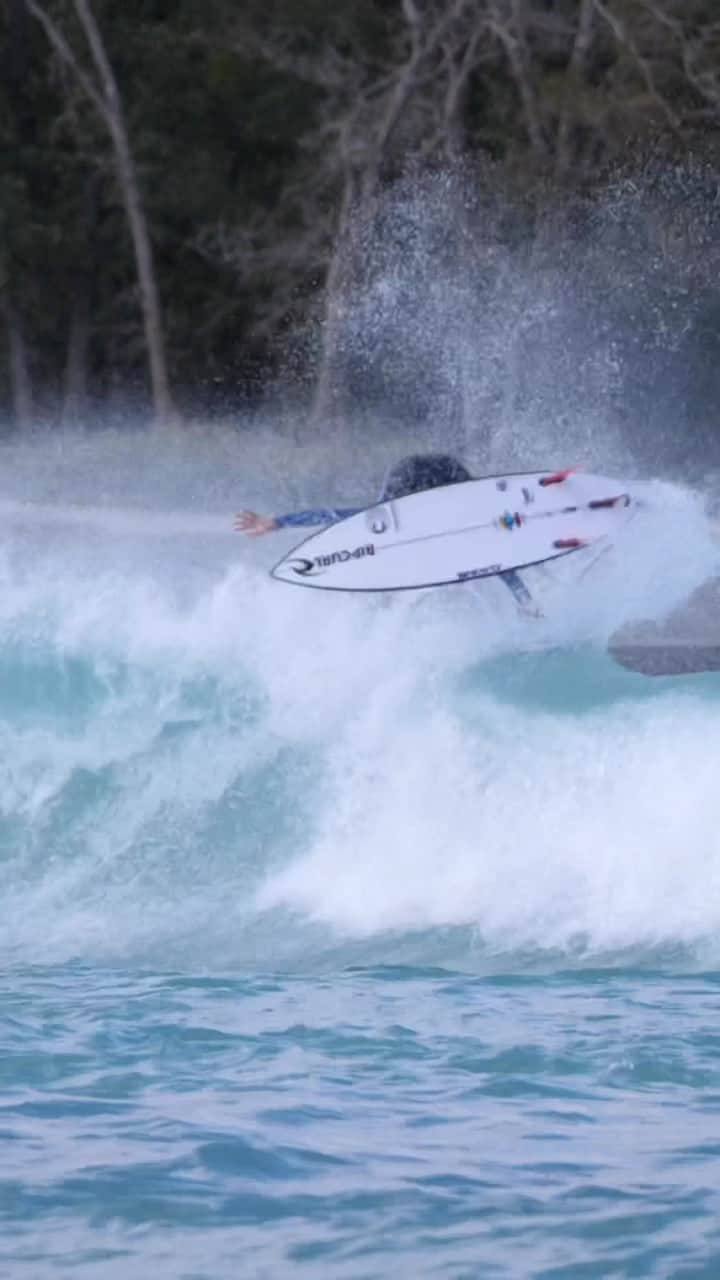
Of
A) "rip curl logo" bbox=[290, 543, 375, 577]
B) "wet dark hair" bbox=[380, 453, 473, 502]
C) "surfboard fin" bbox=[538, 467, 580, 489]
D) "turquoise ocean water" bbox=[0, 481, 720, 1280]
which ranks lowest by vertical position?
"turquoise ocean water" bbox=[0, 481, 720, 1280]

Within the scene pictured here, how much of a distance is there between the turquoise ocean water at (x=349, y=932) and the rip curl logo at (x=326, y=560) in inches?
6.4

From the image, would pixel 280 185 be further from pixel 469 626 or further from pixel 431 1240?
pixel 431 1240

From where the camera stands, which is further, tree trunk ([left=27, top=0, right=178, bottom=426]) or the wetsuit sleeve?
tree trunk ([left=27, top=0, right=178, bottom=426])

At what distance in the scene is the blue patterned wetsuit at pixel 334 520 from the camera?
10.5 metres

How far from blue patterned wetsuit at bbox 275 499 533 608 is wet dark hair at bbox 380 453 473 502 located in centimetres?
21

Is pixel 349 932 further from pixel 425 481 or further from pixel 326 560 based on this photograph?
pixel 425 481

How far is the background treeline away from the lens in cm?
2377

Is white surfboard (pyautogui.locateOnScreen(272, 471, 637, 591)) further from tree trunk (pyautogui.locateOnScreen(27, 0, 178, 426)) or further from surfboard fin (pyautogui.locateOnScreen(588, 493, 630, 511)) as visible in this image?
tree trunk (pyautogui.locateOnScreen(27, 0, 178, 426))

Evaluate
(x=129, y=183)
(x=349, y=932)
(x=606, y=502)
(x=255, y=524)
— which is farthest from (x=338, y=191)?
(x=349, y=932)

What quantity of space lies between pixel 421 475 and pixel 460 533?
37 cm

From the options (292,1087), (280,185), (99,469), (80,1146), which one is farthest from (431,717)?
(280,185)

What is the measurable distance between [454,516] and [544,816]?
2644 millimetres

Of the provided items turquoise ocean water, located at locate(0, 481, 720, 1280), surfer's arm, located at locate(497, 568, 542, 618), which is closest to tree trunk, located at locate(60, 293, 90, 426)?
turquoise ocean water, located at locate(0, 481, 720, 1280)

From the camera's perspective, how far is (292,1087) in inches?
223
